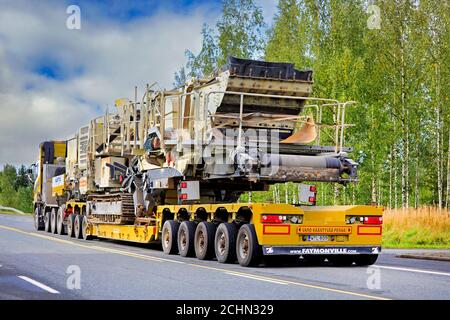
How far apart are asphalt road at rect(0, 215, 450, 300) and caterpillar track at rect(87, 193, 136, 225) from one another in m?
3.77

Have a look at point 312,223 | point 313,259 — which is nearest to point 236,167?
point 312,223

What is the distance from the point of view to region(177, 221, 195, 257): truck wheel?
60.7ft

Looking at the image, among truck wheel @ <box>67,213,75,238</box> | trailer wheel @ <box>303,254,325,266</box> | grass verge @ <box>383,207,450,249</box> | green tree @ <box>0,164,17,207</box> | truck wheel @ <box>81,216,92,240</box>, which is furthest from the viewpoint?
green tree @ <box>0,164,17,207</box>

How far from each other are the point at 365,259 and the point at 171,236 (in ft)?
15.7

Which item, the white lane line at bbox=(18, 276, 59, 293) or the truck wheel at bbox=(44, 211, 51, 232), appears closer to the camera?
the white lane line at bbox=(18, 276, 59, 293)

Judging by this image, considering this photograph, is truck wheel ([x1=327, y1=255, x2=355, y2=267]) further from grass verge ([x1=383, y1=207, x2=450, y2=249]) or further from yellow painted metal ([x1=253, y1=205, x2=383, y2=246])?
grass verge ([x1=383, y1=207, x2=450, y2=249])

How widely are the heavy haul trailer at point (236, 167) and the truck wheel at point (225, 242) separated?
2 cm

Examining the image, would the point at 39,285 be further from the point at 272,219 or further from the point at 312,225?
the point at 312,225

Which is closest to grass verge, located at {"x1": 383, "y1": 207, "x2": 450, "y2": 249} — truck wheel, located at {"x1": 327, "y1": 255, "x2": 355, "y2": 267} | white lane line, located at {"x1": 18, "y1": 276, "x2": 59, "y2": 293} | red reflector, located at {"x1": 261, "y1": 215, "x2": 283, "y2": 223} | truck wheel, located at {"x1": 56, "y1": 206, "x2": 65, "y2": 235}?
truck wheel, located at {"x1": 327, "y1": 255, "x2": 355, "y2": 267}

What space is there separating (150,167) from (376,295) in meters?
10.5

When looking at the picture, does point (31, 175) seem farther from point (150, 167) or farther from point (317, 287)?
point (317, 287)

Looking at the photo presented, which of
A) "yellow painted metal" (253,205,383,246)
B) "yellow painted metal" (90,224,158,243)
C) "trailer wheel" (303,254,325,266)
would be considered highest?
"yellow painted metal" (253,205,383,246)

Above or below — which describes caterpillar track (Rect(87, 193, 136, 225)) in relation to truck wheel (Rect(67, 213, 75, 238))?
above
